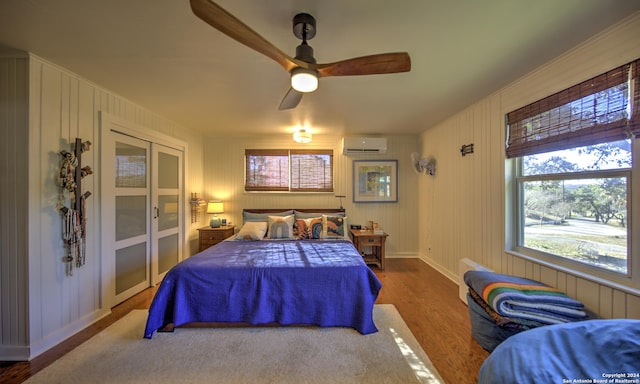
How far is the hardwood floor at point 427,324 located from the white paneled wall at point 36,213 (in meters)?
0.17

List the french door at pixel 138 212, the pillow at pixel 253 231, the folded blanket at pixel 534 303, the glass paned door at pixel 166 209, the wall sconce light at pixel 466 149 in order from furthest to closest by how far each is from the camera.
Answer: the pillow at pixel 253 231, the glass paned door at pixel 166 209, the wall sconce light at pixel 466 149, the french door at pixel 138 212, the folded blanket at pixel 534 303

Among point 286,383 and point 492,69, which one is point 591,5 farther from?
point 286,383

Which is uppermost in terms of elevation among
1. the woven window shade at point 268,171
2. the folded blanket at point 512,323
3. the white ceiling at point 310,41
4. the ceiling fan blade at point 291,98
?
the white ceiling at point 310,41

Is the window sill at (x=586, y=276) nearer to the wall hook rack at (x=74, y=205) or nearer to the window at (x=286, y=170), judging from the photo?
the window at (x=286, y=170)

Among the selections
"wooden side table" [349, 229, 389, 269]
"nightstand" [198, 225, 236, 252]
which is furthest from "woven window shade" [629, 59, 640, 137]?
"nightstand" [198, 225, 236, 252]

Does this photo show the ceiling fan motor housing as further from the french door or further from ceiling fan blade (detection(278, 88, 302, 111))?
the french door

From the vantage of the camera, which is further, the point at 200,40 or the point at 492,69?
the point at 492,69

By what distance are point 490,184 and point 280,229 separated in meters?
2.88

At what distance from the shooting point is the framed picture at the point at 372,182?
4590 mm

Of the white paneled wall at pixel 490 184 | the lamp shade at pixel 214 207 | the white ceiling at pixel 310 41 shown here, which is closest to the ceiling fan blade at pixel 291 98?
the white ceiling at pixel 310 41

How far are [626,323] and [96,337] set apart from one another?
11.7ft

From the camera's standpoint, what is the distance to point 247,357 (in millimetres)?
1855

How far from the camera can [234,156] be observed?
4.58 m

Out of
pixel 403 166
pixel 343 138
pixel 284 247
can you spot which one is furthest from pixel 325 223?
pixel 403 166
